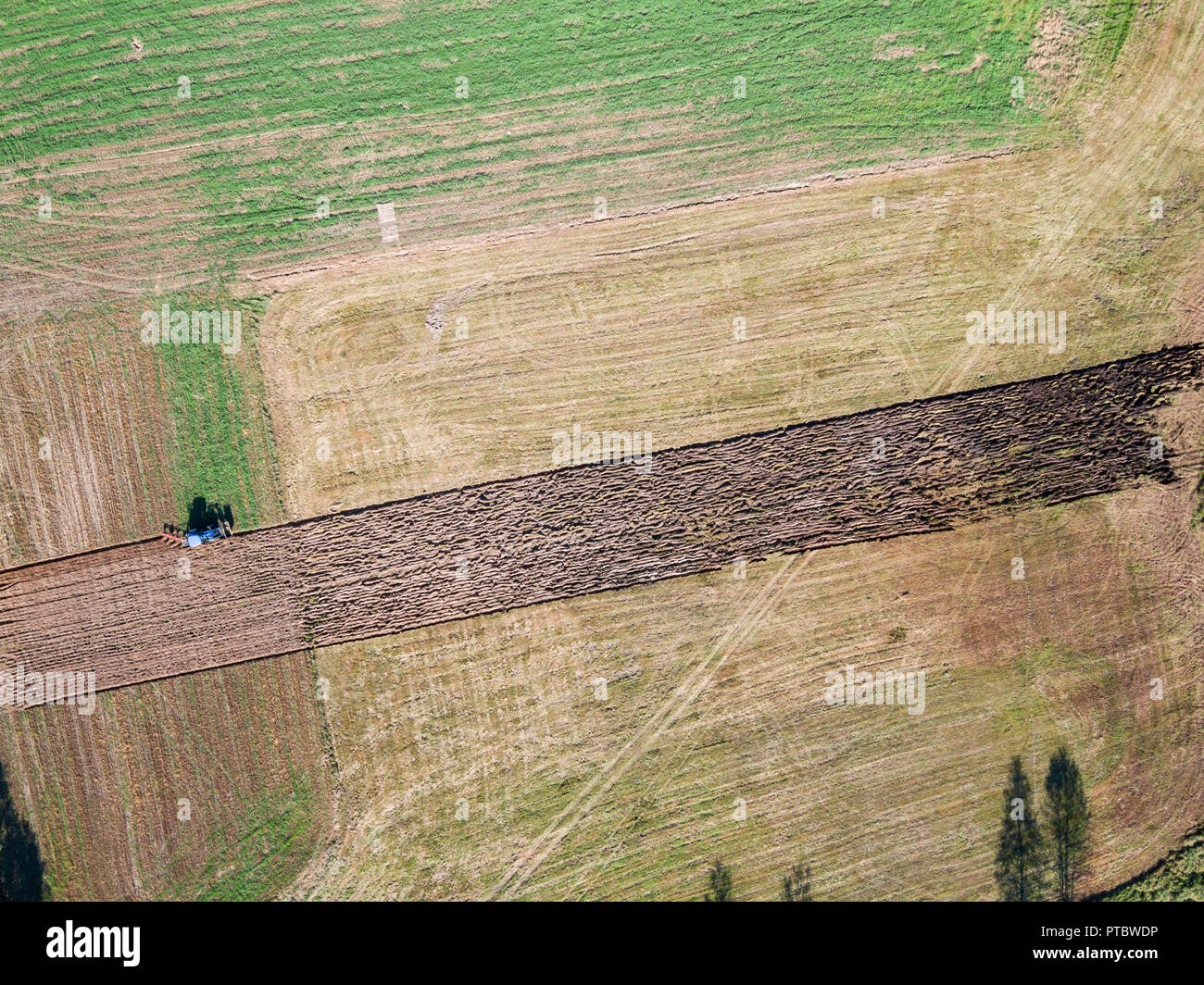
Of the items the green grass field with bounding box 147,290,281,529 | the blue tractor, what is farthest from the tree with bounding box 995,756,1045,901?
the blue tractor

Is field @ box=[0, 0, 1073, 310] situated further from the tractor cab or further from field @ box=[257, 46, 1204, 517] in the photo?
the tractor cab

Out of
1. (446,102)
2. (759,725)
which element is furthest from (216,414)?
(759,725)

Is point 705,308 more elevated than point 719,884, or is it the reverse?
point 705,308

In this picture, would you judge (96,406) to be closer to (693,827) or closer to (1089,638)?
(693,827)

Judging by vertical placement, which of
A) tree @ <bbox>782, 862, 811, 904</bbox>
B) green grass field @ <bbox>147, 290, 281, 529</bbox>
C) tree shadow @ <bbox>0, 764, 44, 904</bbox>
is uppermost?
green grass field @ <bbox>147, 290, 281, 529</bbox>

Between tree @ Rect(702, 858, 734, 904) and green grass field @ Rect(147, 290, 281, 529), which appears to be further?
tree @ Rect(702, 858, 734, 904)

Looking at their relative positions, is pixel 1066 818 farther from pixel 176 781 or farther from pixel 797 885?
pixel 176 781

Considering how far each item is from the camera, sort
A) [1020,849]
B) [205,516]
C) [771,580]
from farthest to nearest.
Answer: [1020,849]
[771,580]
[205,516]
